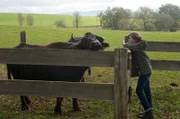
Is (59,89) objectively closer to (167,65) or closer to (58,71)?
(58,71)

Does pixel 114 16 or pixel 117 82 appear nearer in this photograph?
pixel 117 82

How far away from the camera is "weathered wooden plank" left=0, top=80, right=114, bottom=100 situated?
5.62 meters

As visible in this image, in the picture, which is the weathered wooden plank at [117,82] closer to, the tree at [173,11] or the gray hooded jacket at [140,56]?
the gray hooded jacket at [140,56]

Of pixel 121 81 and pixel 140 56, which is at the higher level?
pixel 140 56

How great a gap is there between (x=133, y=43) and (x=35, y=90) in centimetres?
249

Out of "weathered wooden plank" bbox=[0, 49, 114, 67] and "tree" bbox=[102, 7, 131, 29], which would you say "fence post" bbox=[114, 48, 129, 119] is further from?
"tree" bbox=[102, 7, 131, 29]

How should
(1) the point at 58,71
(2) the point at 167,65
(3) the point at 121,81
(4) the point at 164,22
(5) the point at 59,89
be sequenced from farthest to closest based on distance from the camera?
(4) the point at 164,22 → (2) the point at 167,65 → (1) the point at 58,71 → (5) the point at 59,89 → (3) the point at 121,81

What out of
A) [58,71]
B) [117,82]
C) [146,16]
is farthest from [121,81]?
[146,16]

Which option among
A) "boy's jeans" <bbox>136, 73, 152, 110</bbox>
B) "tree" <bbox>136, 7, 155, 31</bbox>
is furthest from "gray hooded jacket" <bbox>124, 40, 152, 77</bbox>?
"tree" <bbox>136, 7, 155, 31</bbox>

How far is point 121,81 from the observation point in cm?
557

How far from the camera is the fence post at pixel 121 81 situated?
17.9 ft

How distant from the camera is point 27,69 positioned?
7777mm

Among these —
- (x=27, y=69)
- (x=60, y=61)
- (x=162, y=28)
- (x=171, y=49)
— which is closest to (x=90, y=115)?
(x=27, y=69)

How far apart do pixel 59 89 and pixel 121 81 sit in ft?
3.83
